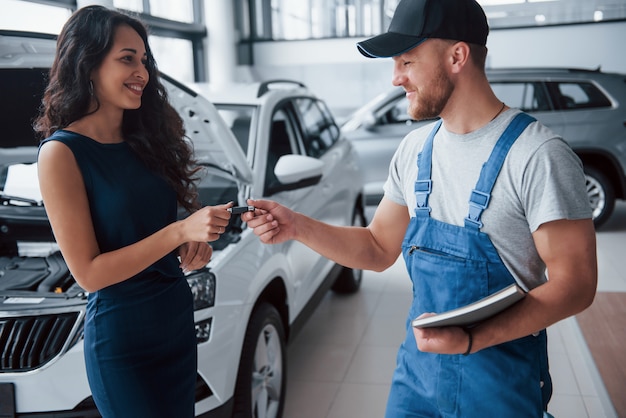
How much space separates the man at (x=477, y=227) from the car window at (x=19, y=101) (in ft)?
4.85

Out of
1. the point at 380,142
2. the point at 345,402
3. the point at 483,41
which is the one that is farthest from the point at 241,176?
the point at 380,142

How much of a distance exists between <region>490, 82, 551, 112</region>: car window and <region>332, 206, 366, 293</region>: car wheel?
8.87ft

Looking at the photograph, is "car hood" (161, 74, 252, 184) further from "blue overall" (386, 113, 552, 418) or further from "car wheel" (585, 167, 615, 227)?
"car wheel" (585, 167, 615, 227)

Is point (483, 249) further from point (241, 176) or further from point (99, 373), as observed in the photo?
point (241, 176)

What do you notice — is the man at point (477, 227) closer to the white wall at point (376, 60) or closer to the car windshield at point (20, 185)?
the car windshield at point (20, 185)

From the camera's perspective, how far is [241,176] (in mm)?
2762

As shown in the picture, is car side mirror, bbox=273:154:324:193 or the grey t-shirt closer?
the grey t-shirt

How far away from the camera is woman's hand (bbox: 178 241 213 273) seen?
75.0 inches

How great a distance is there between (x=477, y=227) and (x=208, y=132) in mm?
1501

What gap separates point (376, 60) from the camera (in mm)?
9727

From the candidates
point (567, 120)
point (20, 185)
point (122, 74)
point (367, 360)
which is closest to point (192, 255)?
point (122, 74)

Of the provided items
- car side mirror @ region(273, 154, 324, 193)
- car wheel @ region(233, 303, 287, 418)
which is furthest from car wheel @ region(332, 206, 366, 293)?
car wheel @ region(233, 303, 287, 418)

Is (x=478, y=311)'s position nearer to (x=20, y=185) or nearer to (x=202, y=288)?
(x=202, y=288)

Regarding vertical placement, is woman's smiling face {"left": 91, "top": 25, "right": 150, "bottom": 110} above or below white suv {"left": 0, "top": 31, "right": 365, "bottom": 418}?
above
